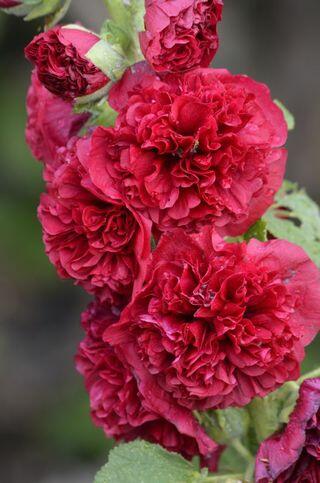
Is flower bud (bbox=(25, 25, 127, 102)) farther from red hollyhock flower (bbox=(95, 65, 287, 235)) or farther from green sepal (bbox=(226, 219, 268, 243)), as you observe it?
green sepal (bbox=(226, 219, 268, 243))

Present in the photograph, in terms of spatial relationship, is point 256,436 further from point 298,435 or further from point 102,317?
point 102,317

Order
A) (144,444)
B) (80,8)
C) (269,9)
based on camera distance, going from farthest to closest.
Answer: (269,9)
(80,8)
(144,444)

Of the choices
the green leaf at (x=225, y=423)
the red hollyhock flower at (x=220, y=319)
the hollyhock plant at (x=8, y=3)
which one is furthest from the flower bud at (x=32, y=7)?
the green leaf at (x=225, y=423)

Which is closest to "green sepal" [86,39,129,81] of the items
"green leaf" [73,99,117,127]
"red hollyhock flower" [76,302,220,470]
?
"green leaf" [73,99,117,127]

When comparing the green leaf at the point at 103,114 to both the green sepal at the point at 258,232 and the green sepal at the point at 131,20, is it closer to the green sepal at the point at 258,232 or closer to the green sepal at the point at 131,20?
the green sepal at the point at 131,20

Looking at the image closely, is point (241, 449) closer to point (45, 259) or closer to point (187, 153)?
point (187, 153)

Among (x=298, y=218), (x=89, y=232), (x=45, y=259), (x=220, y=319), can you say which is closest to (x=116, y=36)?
(x=89, y=232)

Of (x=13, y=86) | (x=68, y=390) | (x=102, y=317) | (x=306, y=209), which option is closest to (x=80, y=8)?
(x=13, y=86)
